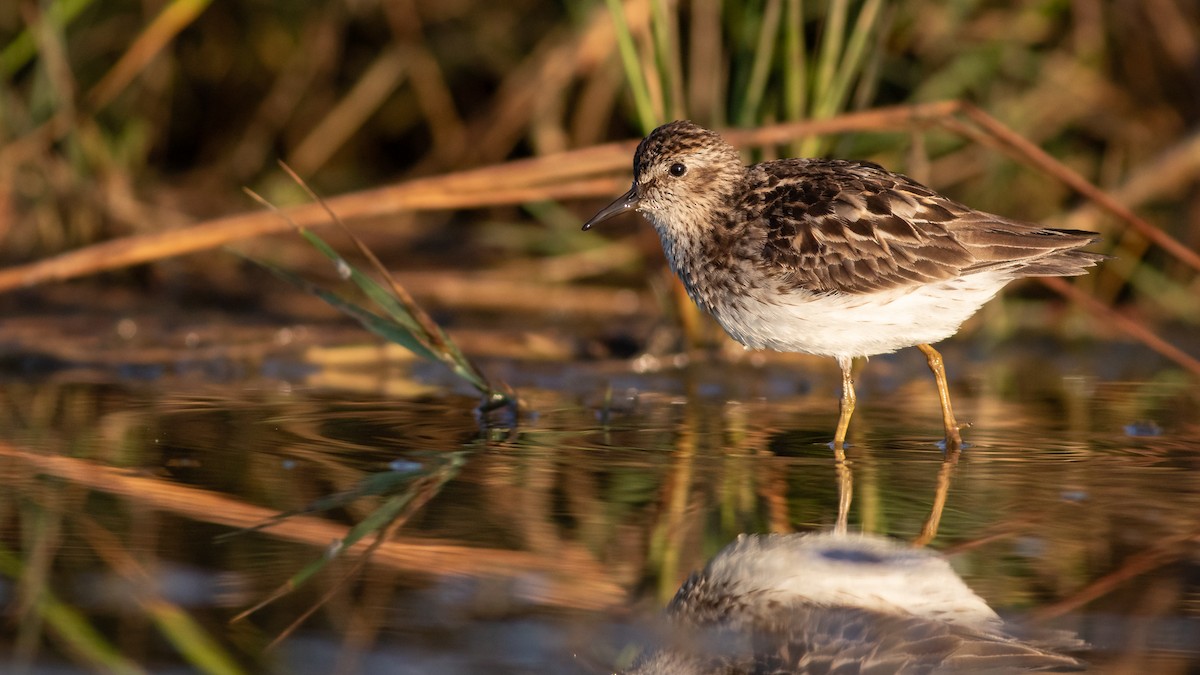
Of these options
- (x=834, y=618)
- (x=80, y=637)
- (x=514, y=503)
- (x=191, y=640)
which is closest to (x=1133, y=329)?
(x=514, y=503)

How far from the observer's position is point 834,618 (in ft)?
11.4

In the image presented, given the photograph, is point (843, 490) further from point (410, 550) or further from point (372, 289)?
point (372, 289)

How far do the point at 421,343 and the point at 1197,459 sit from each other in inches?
112

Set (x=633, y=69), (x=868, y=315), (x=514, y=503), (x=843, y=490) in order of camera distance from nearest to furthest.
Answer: (x=514, y=503) < (x=843, y=490) < (x=868, y=315) < (x=633, y=69)

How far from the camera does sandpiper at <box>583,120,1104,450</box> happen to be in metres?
5.43

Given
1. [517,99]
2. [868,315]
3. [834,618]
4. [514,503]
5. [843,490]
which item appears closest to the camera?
[834,618]

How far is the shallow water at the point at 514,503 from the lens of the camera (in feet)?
10.8

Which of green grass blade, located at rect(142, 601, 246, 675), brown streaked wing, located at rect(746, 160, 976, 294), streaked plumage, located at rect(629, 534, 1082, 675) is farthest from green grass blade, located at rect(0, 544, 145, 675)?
brown streaked wing, located at rect(746, 160, 976, 294)

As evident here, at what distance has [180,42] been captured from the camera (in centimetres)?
1105

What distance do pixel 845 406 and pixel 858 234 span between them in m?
0.64

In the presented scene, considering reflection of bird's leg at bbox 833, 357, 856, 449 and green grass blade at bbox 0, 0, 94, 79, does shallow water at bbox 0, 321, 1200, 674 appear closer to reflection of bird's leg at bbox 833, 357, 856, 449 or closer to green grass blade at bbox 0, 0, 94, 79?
reflection of bird's leg at bbox 833, 357, 856, 449

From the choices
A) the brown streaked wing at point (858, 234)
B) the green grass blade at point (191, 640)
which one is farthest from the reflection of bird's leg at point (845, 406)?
the green grass blade at point (191, 640)

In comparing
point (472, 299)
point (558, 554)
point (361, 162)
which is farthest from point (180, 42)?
point (558, 554)

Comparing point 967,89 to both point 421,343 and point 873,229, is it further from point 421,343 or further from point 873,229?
point 421,343
